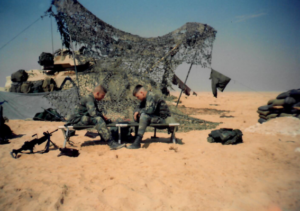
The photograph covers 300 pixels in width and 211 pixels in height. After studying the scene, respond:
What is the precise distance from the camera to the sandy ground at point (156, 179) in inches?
84.4

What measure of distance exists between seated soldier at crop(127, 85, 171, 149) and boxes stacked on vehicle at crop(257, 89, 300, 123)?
4.63m

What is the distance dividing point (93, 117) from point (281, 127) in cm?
530

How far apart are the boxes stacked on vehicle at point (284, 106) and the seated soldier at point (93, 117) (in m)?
5.94

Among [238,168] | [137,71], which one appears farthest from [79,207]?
[137,71]

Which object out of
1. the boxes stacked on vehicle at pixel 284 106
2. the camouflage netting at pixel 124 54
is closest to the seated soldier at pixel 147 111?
the camouflage netting at pixel 124 54

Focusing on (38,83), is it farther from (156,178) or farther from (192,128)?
(156,178)

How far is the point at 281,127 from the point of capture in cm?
553

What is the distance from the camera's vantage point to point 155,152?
393cm

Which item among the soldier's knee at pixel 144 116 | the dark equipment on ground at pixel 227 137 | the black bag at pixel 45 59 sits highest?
the black bag at pixel 45 59

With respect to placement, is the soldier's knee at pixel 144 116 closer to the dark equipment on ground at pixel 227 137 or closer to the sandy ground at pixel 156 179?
the sandy ground at pixel 156 179

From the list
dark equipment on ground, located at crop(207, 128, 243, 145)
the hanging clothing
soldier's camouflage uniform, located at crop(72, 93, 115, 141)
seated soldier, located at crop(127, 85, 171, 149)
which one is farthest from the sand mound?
soldier's camouflage uniform, located at crop(72, 93, 115, 141)

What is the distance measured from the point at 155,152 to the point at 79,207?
2067mm

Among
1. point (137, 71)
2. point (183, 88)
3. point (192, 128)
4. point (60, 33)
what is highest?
point (60, 33)

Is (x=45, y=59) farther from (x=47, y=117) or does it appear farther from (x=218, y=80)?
(x=218, y=80)
